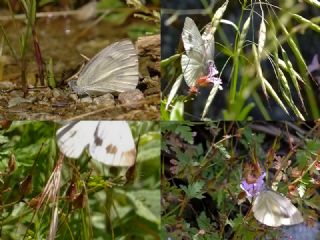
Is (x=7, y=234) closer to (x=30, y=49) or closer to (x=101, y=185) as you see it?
(x=101, y=185)

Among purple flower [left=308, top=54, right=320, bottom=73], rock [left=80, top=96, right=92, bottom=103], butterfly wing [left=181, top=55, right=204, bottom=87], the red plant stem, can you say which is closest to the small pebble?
rock [left=80, top=96, right=92, bottom=103]

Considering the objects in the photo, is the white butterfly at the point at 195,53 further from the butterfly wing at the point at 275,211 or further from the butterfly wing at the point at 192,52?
the butterfly wing at the point at 275,211

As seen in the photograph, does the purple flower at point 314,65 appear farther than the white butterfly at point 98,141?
Yes

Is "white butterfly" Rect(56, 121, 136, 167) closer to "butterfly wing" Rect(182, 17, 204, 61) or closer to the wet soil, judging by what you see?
the wet soil

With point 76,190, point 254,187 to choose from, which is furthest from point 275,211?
point 76,190

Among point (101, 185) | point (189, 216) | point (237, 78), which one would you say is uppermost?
point (237, 78)

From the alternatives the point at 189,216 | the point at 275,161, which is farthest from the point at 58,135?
the point at 275,161

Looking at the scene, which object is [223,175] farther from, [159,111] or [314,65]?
[314,65]

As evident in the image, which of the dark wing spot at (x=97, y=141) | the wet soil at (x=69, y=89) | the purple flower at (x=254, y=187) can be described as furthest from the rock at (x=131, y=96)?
the purple flower at (x=254, y=187)
